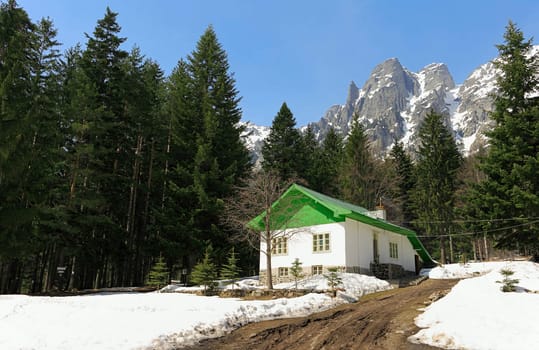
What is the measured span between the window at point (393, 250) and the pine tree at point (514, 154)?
5.72 metres

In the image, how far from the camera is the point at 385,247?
24.7 m

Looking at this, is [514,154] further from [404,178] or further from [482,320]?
[404,178]

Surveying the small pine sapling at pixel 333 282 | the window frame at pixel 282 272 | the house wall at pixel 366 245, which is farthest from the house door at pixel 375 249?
the small pine sapling at pixel 333 282

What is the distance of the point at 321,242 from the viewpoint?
21562 mm

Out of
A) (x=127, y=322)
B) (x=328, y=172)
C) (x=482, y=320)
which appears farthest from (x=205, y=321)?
(x=328, y=172)

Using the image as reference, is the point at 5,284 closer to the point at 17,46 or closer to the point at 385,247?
the point at 17,46

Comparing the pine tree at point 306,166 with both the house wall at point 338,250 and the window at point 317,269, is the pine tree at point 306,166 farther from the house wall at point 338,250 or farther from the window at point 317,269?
the window at point 317,269

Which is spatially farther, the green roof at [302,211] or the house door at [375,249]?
the house door at [375,249]

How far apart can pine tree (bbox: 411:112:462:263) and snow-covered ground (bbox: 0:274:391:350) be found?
89.0ft

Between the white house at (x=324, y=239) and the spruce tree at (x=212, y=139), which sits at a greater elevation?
the spruce tree at (x=212, y=139)

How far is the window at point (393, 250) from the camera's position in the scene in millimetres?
25453

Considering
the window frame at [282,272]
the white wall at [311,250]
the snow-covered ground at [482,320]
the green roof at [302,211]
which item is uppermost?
the green roof at [302,211]

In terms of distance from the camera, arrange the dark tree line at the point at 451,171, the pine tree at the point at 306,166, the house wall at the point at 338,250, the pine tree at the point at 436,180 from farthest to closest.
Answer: the pine tree at the point at 306,166 < the pine tree at the point at 436,180 < the dark tree line at the point at 451,171 < the house wall at the point at 338,250

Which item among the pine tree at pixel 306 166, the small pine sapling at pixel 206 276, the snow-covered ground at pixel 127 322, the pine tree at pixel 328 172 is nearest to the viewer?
the snow-covered ground at pixel 127 322
